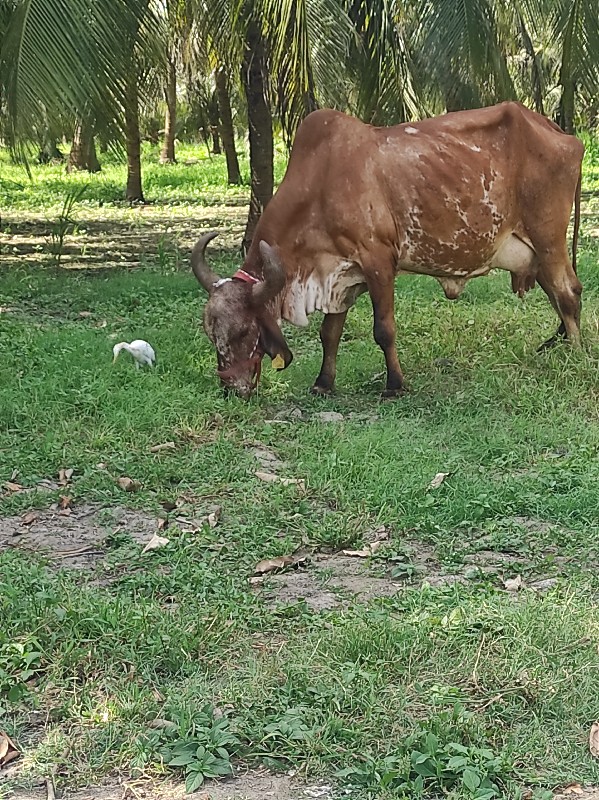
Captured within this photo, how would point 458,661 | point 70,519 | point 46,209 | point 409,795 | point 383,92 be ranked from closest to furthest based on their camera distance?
point 409,795, point 458,661, point 70,519, point 383,92, point 46,209

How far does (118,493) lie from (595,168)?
813 inches

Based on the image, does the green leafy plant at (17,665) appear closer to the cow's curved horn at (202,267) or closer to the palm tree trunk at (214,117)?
the cow's curved horn at (202,267)

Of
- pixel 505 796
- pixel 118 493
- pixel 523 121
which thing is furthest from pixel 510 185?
pixel 505 796

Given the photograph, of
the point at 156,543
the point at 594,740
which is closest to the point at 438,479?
the point at 156,543

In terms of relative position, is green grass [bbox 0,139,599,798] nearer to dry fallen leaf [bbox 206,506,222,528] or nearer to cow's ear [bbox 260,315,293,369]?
dry fallen leaf [bbox 206,506,222,528]

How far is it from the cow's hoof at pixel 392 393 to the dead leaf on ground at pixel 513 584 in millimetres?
2822

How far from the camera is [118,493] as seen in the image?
5.71 metres

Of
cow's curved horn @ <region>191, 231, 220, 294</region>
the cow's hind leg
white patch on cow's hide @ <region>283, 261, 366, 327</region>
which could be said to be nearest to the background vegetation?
the cow's hind leg

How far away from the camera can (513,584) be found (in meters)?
4.55

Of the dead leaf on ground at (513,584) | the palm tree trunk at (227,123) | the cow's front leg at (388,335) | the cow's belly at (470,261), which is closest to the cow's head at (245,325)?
the cow's front leg at (388,335)

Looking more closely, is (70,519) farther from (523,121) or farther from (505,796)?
(523,121)

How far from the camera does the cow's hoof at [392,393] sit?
24.1 ft

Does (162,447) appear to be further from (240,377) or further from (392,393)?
(392,393)

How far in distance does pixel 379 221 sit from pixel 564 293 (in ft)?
5.65
